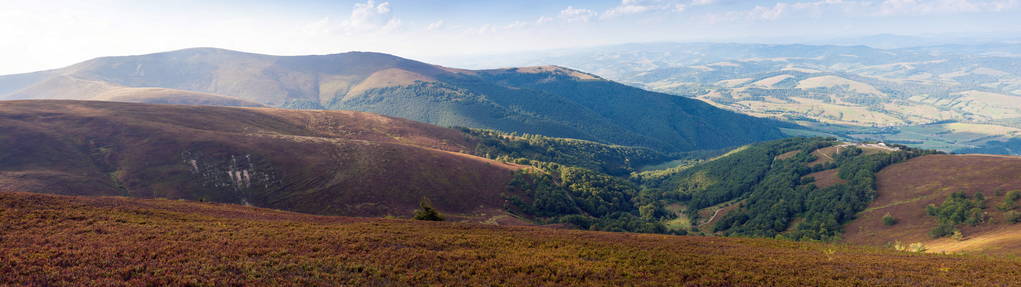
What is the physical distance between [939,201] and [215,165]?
574 feet

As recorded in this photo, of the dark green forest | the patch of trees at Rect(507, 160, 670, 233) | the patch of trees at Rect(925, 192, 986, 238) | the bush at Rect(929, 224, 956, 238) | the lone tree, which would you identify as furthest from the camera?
the dark green forest

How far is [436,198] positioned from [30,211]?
64457mm

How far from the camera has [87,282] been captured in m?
18.6

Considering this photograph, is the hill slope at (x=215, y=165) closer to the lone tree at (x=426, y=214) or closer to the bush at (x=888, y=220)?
the lone tree at (x=426, y=214)

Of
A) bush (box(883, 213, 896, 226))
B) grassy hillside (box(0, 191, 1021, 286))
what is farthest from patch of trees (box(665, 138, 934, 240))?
grassy hillside (box(0, 191, 1021, 286))

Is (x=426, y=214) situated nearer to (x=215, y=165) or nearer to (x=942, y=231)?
(x=215, y=165)

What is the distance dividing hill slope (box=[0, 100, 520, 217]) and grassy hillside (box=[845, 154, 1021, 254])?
293 feet

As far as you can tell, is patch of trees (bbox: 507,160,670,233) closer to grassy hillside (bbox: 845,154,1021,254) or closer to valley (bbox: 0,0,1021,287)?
valley (bbox: 0,0,1021,287)

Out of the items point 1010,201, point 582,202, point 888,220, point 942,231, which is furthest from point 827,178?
point 582,202

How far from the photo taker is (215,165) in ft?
279

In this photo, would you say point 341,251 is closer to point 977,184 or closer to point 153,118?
point 153,118

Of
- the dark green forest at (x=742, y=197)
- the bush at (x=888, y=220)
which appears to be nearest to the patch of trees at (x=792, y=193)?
the dark green forest at (x=742, y=197)

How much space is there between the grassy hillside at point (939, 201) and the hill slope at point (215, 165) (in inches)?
3516

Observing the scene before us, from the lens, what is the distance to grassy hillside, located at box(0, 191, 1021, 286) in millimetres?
21281
